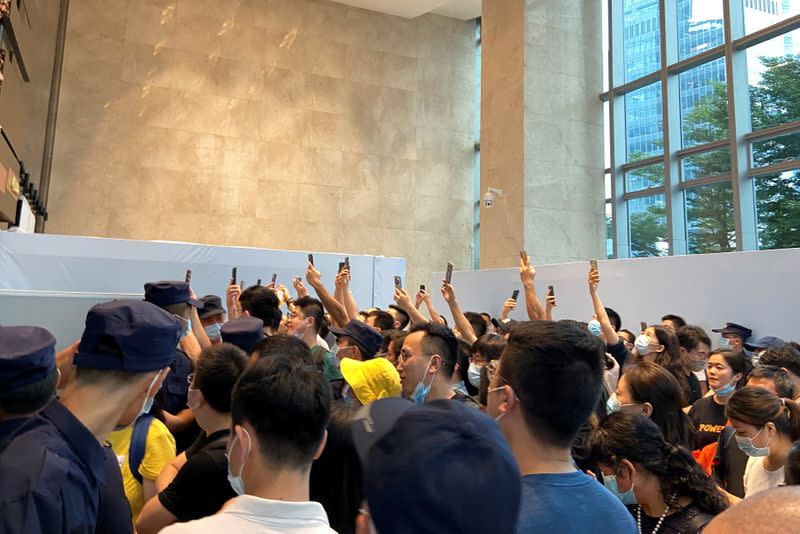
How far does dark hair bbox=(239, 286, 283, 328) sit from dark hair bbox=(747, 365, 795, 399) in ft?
10.4

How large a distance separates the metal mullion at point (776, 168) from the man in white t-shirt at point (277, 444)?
1012 cm

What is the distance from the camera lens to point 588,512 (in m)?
1.57

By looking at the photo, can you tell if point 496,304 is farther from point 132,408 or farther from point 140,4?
point 140,4

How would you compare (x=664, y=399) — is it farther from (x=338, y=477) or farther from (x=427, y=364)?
(x=338, y=477)

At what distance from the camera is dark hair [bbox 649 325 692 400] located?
4926mm

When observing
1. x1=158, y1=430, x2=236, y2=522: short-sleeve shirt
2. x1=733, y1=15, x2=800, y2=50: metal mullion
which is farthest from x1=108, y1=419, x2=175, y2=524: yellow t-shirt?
x1=733, y1=15, x2=800, y2=50: metal mullion

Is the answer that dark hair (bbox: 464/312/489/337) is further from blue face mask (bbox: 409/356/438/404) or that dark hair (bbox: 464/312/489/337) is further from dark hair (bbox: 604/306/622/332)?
blue face mask (bbox: 409/356/438/404)

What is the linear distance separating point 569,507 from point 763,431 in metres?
1.88

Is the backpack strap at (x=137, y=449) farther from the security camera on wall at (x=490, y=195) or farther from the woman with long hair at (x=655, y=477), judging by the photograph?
the security camera on wall at (x=490, y=195)

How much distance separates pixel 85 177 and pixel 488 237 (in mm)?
8463

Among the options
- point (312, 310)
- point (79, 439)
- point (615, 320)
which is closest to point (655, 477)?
point (79, 439)

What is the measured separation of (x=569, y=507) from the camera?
5.11 ft

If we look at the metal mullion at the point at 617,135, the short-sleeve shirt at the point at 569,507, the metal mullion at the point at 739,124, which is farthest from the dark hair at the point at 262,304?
the metal mullion at the point at 617,135

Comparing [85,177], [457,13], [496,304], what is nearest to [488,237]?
[496,304]
